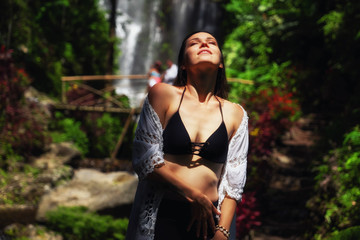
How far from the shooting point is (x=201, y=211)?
2.04 m

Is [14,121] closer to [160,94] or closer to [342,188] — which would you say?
A: [342,188]

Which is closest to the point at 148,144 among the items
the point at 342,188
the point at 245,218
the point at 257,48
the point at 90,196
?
the point at 342,188

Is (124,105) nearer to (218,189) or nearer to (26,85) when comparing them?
(26,85)

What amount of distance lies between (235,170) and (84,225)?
4401 millimetres

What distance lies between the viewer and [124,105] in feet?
47.8

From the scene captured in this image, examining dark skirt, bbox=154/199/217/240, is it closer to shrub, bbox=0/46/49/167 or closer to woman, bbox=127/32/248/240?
woman, bbox=127/32/248/240

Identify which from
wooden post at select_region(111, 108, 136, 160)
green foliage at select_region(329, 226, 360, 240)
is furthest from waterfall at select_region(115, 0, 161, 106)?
green foliage at select_region(329, 226, 360, 240)

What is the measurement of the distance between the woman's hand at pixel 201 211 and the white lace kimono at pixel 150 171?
17 cm

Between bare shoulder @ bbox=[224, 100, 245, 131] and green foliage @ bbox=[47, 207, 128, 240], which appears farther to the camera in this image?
green foliage @ bbox=[47, 207, 128, 240]

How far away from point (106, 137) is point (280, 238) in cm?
919

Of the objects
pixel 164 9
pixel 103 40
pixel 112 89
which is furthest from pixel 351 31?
pixel 164 9

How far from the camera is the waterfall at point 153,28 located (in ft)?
78.0

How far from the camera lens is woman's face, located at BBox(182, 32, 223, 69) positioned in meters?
2.23

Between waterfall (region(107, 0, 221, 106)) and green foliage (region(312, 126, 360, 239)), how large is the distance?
59.1 ft
